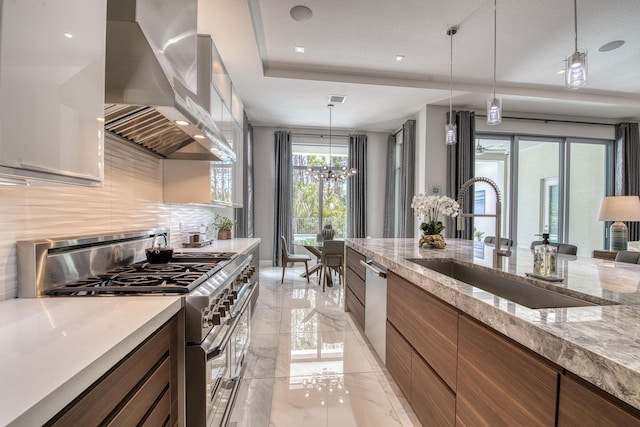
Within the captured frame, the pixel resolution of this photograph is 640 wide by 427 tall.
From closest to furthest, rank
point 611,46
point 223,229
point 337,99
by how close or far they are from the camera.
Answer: point 611,46 < point 223,229 < point 337,99

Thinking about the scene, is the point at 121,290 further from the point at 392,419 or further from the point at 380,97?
the point at 380,97

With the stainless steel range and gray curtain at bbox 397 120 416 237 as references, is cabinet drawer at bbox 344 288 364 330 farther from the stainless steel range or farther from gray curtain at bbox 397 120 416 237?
gray curtain at bbox 397 120 416 237

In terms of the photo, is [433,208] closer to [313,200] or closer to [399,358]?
[399,358]

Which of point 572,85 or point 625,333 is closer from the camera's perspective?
point 625,333

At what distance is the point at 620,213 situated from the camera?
12.6 ft

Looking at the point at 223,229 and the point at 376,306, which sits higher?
the point at 223,229

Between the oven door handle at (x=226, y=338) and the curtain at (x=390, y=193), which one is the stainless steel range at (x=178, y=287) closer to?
the oven door handle at (x=226, y=338)

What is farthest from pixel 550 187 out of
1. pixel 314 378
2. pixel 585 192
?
pixel 314 378

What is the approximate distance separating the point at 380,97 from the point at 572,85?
278cm

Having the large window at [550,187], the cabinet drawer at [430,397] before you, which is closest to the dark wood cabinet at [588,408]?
the cabinet drawer at [430,397]

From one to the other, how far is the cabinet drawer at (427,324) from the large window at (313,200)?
16.0 ft

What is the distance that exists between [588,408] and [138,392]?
113 centimetres

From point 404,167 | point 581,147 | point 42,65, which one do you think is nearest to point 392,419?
point 42,65

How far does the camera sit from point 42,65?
718 millimetres
